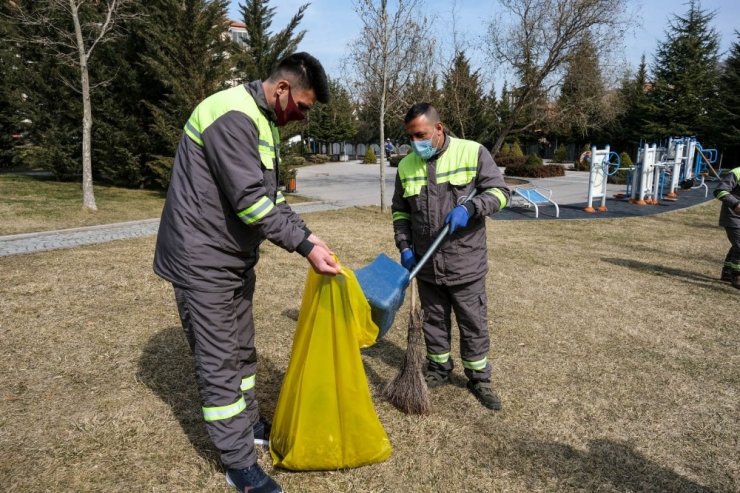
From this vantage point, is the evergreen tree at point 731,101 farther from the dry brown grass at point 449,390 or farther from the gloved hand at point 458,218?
the gloved hand at point 458,218

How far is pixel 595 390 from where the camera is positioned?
10.6 ft

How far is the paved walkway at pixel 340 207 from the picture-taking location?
24.4 feet

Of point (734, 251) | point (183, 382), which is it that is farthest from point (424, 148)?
point (734, 251)

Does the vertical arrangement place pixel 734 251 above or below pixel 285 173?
below

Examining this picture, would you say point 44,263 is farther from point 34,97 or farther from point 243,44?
point 34,97

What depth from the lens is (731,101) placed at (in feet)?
85.3

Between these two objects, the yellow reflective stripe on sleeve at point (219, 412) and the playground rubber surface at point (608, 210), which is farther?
the playground rubber surface at point (608, 210)

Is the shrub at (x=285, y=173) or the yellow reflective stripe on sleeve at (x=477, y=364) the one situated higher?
the shrub at (x=285, y=173)

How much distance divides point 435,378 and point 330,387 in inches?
45.8

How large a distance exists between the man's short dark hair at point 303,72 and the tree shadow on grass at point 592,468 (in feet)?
6.59

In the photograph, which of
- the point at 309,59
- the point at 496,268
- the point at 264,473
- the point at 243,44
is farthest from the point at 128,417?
the point at 243,44

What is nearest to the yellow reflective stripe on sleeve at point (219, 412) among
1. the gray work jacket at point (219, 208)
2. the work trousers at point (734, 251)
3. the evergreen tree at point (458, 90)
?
the gray work jacket at point (219, 208)

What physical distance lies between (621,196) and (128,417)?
1552cm

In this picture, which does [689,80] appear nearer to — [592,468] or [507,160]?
[507,160]
